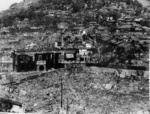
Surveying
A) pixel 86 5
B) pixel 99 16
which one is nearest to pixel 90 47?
pixel 99 16

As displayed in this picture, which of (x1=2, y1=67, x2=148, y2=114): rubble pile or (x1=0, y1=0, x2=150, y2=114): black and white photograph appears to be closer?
(x1=2, y1=67, x2=148, y2=114): rubble pile

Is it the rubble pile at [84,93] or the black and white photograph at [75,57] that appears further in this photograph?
the black and white photograph at [75,57]

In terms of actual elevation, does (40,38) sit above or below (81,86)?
above

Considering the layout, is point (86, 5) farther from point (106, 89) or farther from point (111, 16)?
point (106, 89)

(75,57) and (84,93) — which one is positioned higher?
(75,57)

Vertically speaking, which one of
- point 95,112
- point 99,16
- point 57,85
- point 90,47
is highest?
point 99,16

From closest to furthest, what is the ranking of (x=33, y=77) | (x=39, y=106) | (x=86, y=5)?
(x=39, y=106)
(x=33, y=77)
(x=86, y=5)

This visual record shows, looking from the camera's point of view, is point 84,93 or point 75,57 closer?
point 84,93

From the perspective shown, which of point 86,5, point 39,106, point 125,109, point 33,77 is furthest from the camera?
point 86,5
